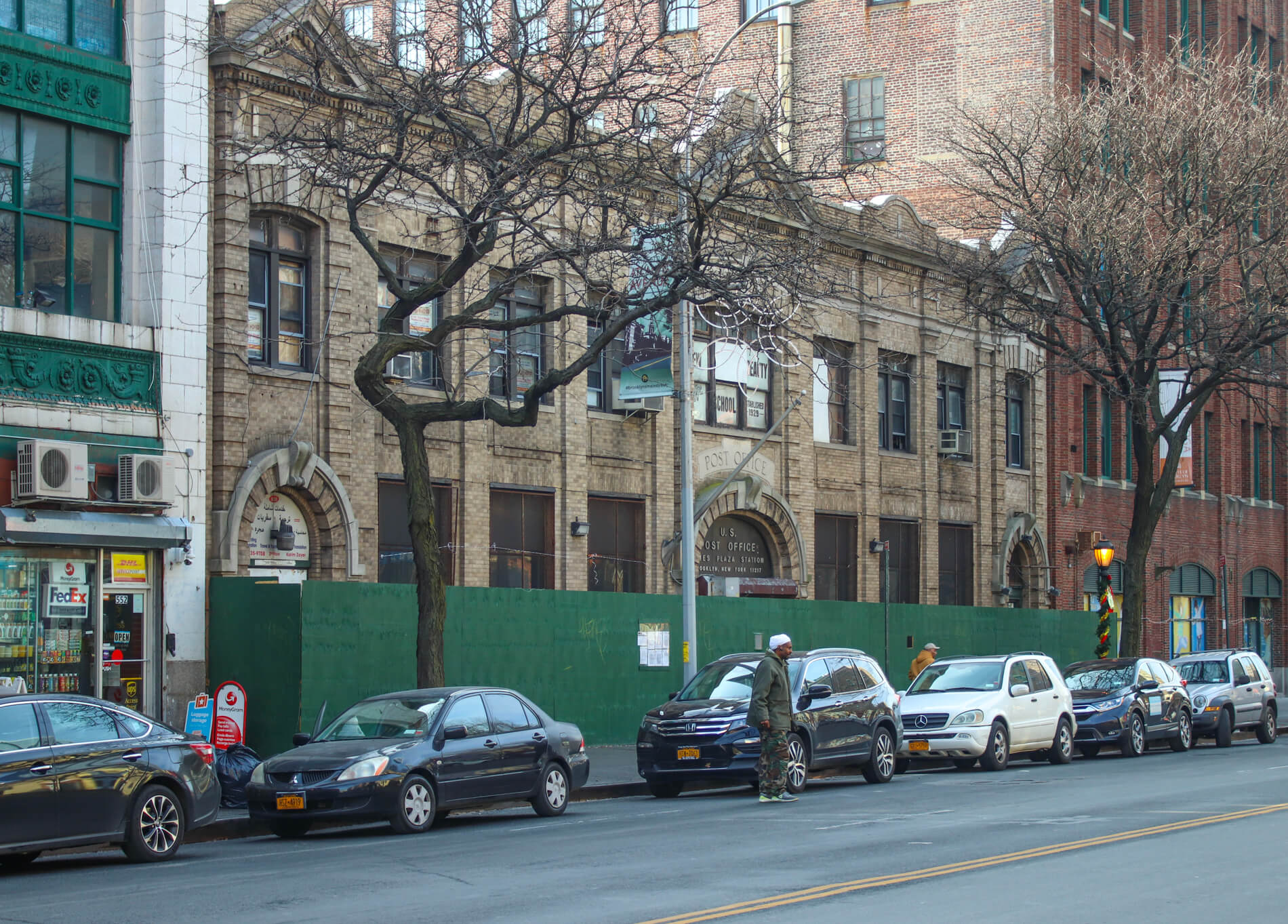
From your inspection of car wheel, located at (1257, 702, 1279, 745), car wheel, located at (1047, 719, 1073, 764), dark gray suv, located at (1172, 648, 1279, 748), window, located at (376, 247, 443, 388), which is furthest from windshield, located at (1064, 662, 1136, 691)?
window, located at (376, 247, 443, 388)

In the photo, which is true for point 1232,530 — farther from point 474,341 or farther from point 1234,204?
point 474,341

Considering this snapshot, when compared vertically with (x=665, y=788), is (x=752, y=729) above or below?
above

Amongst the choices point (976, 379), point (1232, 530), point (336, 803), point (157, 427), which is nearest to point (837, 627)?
point (976, 379)

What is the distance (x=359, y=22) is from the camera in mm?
29750

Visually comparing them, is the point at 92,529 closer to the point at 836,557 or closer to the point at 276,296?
the point at 276,296

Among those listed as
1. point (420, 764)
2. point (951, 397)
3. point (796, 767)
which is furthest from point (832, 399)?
point (420, 764)

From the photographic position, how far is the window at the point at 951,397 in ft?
123

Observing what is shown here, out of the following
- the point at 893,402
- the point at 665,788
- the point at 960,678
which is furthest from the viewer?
the point at 893,402

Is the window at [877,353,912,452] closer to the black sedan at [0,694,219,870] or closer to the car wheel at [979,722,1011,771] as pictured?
the car wheel at [979,722,1011,771]

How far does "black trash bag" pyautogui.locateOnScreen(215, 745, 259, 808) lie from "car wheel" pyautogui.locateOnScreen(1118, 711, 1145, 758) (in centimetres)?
1428

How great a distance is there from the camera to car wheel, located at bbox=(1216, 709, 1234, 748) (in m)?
28.5

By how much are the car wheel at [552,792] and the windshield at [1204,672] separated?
15669 millimetres

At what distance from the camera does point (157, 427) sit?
20.7 meters

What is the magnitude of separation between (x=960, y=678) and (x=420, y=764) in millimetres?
10699
